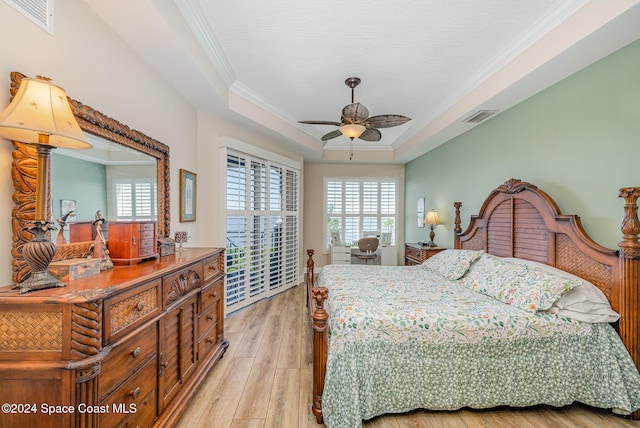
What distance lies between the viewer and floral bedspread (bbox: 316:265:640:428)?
1.76 meters

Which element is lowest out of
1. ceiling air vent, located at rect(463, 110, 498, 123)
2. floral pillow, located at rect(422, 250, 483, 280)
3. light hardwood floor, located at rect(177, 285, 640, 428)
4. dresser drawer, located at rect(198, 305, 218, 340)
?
light hardwood floor, located at rect(177, 285, 640, 428)

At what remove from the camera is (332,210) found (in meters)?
6.17

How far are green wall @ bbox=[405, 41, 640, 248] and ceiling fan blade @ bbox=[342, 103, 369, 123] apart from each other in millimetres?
1648

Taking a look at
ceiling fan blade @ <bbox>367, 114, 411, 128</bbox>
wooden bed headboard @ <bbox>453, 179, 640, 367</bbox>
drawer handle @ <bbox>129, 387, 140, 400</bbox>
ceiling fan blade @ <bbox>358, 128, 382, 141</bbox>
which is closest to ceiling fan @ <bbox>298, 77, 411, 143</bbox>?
ceiling fan blade @ <bbox>367, 114, 411, 128</bbox>

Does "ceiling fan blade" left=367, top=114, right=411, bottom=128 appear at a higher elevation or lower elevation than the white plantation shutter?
higher

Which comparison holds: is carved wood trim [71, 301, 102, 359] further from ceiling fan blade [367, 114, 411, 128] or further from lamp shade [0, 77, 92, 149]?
ceiling fan blade [367, 114, 411, 128]

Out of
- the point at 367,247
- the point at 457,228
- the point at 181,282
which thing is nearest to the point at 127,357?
the point at 181,282

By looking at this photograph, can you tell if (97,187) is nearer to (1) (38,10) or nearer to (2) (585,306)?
(1) (38,10)

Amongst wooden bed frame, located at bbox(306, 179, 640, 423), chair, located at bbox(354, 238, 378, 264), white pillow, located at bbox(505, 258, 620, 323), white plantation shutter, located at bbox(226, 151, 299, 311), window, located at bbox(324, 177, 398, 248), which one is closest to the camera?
wooden bed frame, located at bbox(306, 179, 640, 423)

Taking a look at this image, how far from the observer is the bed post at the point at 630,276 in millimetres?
1716

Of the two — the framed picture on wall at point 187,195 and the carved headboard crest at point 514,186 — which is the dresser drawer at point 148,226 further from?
the carved headboard crest at point 514,186

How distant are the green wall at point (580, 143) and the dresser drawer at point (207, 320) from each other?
3149 millimetres

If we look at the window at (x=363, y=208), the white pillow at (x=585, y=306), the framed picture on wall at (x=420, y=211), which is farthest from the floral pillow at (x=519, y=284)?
the window at (x=363, y=208)

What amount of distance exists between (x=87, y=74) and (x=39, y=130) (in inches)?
35.6
